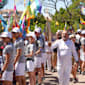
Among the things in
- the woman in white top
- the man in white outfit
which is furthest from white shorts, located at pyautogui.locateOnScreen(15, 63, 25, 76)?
the man in white outfit

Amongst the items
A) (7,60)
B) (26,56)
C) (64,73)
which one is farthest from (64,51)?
(7,60)

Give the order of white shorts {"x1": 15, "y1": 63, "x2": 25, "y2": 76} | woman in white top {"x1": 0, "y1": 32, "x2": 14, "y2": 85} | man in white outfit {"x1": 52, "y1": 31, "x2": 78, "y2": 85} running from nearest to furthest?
woman in white top {"x1": 0, "y1": 32, "x2": 14, "y2": 85}
white shorts {"x1": 15, "y1": 63, "x2": 25, "y2": 76}
man in white outfit {"x1": 52, "y1": 31, "x2": 78, "y2": 85}

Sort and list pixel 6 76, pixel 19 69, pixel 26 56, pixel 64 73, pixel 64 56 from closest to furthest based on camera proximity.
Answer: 1. pixel 6 76
2. pixel 19 69
3. pixel 64 56
4. pixel 64 73
5. pixel 26 56

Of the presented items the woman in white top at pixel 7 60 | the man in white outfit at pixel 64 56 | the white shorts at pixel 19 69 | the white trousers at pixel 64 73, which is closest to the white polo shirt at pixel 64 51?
the man in white outfit at pixel 64 56

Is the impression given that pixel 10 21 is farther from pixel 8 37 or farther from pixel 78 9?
pixel 78 9

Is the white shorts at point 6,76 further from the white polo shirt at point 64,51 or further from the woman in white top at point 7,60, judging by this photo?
the white polo shirt at point 64,51

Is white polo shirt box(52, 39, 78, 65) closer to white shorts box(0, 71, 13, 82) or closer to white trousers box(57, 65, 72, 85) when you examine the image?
white trousers box(57, 65, 72, 85)

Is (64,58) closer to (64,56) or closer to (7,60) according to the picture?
(64,56)

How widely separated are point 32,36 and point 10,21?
291 inches

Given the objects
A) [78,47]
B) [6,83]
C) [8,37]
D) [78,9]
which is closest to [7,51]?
[8,37]

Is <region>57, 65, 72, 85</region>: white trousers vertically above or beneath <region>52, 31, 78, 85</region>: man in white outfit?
beneath

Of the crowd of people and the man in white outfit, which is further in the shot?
the man in white outfit

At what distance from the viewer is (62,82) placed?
215 inches

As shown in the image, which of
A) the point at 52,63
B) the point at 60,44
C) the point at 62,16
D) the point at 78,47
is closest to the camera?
the point at 60,44
